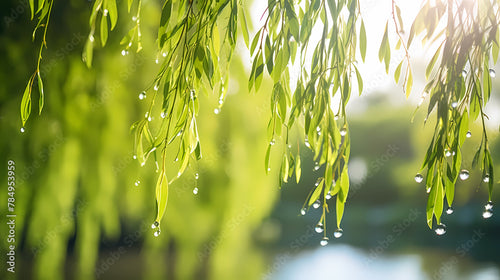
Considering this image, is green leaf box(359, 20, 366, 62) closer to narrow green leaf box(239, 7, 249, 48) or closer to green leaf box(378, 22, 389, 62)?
green leaf box(378, 22, 389, 62)

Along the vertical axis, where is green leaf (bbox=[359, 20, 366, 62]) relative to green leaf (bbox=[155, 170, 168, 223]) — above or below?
above

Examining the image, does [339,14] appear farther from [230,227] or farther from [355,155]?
[355,155]

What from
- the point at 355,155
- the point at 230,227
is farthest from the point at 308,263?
the point at 355,155

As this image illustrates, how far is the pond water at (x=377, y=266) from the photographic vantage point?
19.6ft

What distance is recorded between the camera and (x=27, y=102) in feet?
3.46

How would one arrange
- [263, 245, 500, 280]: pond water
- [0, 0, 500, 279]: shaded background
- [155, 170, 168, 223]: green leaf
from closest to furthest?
[155, 170, 168, 223]: green leaf
[0, 0, 500, 279]: shaded background
[263, 245, 500, 280]: pond water

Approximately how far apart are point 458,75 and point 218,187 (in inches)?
80.0

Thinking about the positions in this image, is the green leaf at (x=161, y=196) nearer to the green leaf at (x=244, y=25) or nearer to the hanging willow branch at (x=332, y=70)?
the hanging willow branch at (x=332, y=70)

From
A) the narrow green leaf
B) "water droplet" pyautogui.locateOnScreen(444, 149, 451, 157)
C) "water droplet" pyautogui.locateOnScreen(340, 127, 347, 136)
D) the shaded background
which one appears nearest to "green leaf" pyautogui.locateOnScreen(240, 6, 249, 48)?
the narrow green leaf

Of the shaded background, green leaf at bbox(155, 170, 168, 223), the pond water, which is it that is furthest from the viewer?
the pond water

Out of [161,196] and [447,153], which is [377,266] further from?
[161,196]

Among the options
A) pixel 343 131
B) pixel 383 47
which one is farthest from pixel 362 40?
pixel 343 131

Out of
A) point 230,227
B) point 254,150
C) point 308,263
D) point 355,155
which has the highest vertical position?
point 355,155

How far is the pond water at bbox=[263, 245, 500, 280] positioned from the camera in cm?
598
